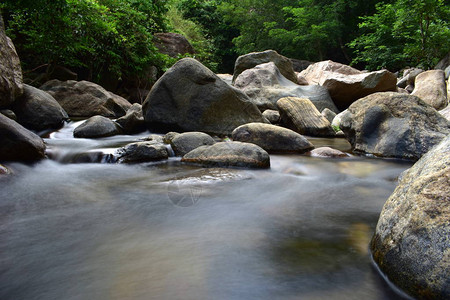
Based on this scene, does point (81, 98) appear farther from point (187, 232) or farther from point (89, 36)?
point (187, 232)

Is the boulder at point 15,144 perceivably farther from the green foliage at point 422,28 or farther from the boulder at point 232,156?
the green foliage at point 422,28

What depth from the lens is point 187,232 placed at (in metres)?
2.20

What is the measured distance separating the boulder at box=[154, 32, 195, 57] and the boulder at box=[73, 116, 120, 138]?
815 cm

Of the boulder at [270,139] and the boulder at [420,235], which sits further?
the boulder at [270,139]

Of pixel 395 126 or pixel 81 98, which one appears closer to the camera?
pixel 395 126

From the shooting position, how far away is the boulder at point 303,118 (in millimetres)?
6848

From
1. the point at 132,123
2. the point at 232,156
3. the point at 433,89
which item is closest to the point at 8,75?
the point at 132,123

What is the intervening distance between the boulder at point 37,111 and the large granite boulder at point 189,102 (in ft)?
6.17

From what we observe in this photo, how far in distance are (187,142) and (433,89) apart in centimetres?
737

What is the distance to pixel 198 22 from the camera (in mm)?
24828

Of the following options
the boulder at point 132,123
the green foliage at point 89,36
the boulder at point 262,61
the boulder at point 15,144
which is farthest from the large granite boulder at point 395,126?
the boulder at point 262,61

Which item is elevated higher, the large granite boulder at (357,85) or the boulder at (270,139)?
the large granite boulder at (357,85)

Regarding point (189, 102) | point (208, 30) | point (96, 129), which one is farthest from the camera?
point (208, 30)

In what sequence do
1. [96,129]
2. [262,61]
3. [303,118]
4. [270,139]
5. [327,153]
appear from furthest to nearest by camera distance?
[262,61] → [303,118] → [96,129] → [270,139] → [327,153]
